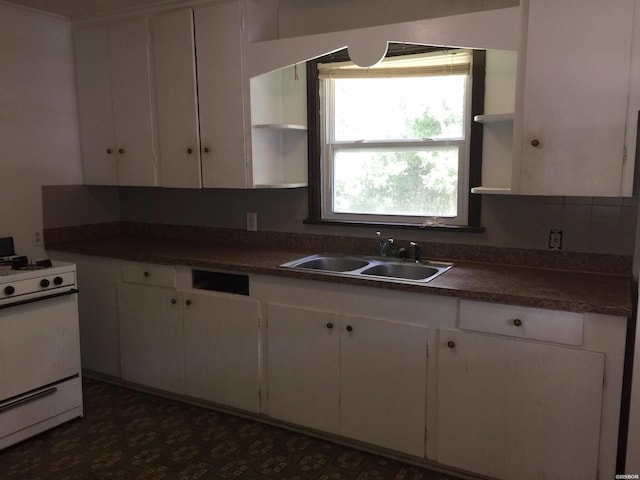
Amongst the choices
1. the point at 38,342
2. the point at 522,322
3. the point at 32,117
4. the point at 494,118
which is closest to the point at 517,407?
the point at 522,322

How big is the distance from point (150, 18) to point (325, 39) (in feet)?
3.98

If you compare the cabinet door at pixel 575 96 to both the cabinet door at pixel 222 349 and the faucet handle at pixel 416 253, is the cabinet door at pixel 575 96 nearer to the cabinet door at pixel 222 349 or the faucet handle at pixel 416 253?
the faucet handle at pixel 416 253

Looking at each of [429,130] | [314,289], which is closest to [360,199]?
[429,130]

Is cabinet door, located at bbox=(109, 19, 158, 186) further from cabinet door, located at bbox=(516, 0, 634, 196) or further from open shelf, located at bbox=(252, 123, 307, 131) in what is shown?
cabinet door, located at bbox=(516, 0, 634, 196)

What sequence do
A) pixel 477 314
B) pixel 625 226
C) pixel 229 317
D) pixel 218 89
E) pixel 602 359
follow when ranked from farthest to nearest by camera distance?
pixel 218 89, pixel 229 317, pixel 625 226, pixel 477 314, pixel 602 359

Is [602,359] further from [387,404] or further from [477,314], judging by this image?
[387,404]

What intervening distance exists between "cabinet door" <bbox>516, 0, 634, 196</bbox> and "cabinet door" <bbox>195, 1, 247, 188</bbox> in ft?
5.03

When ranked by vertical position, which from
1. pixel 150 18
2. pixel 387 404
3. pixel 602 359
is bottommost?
pixel 387 404

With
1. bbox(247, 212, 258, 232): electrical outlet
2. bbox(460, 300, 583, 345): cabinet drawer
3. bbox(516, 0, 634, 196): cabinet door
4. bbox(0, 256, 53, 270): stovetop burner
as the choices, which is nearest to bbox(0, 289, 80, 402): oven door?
bbox(0, 256, 53, 270): stovetop burner

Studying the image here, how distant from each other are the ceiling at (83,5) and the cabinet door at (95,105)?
0.12 m

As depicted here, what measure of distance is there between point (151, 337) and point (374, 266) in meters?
1.41

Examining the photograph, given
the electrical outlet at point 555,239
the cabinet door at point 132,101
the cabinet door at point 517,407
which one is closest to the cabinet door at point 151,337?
the cabinet door at point 132,101

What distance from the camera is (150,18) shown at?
10.6 feet

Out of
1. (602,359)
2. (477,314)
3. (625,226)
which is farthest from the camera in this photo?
(625,226)
